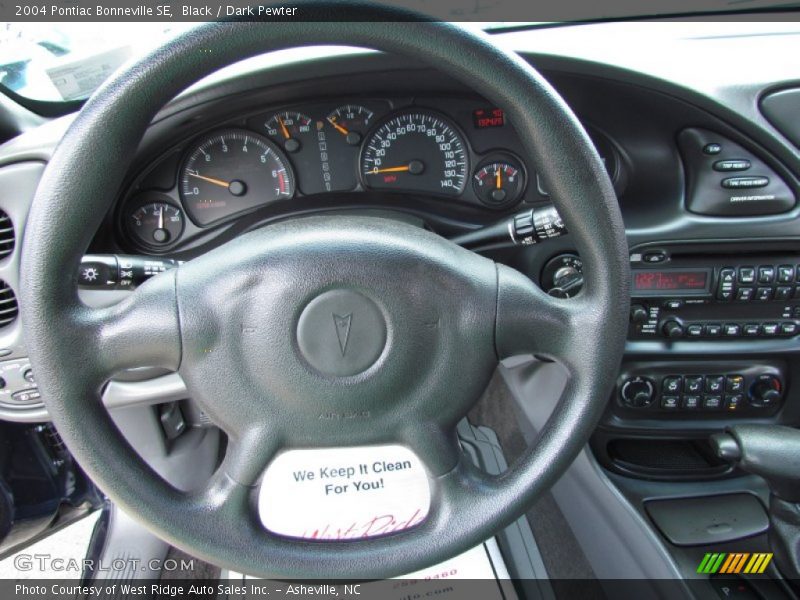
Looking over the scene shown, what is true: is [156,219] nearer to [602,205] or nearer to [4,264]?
[4,264]

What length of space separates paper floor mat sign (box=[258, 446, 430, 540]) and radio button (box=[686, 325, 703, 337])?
2.85 ft

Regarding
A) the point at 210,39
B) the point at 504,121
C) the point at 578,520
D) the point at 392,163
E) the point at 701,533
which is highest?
the point at 210,39

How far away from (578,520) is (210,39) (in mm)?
1611

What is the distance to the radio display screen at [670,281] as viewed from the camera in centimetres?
143

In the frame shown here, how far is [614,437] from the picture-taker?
1.60 meters

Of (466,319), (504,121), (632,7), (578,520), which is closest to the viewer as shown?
(466,319)

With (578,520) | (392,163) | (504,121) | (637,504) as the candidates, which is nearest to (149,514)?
(392,163)

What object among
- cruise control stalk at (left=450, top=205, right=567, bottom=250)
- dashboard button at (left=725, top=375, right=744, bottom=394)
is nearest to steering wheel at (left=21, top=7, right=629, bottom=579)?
cruise control stalk at (left=450, top=205, right=567, bottom=250)

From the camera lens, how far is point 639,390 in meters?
1.51

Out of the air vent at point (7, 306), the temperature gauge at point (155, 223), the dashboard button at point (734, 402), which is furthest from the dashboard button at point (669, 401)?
the air vent at point (7, 306)

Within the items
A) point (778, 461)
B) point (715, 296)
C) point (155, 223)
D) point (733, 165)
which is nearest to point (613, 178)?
point (733, 165)

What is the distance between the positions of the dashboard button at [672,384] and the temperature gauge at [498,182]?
1.82ft

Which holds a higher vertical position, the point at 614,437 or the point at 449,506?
the point at 449,506

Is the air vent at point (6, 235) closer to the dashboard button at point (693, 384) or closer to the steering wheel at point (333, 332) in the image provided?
the steering wheel at point (333, 332)
